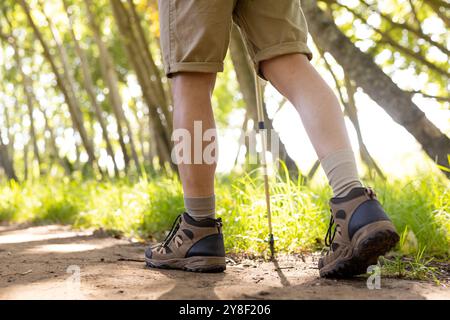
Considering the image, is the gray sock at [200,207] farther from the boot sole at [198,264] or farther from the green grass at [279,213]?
Result: the green grass at [279,213]

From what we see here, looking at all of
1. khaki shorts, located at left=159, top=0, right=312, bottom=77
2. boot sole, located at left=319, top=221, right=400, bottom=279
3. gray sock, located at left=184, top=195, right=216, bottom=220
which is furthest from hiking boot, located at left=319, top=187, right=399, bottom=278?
khaki shorts, located at left=159, top=0, right=312, bottom=77

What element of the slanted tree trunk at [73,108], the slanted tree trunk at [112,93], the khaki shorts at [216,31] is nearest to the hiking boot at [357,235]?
the khaki shorts at [216,31]

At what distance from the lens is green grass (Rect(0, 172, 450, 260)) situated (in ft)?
9.89

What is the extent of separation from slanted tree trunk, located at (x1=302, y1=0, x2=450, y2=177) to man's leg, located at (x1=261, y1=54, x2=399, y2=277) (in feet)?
6.15

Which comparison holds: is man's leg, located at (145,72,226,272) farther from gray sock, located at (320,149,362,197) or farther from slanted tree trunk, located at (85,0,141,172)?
slanted tree trunk, located at (85,0,141,172)

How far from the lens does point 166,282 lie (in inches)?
83.7

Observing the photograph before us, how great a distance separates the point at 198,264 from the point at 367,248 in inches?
30.1

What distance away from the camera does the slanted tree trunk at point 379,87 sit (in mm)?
3936

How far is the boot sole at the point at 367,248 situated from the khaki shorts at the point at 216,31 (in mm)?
793

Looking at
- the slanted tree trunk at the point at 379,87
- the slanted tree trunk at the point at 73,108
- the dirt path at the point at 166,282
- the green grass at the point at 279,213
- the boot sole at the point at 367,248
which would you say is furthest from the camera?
the slanted tree trunk at the point at 73,108

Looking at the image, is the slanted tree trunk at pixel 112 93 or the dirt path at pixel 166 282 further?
the slanted tree trunk at pixel 112 93

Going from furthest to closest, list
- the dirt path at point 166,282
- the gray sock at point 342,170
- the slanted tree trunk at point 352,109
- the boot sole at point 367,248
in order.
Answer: the slanted tree trunk at point 352,109 → the gray sock at point 342,170 → the boot sole at point 367,248 → the dirt path at point 166,282

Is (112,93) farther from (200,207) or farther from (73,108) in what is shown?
(200,207)
